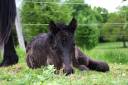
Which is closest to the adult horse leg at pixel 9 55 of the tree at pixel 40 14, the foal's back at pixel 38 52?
the foal's back at pixel 38 52

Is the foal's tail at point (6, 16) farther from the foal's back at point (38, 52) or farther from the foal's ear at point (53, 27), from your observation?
the foal's back at point (38, 52)

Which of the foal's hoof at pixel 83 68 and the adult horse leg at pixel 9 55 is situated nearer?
the foal's hoof at pixel 83 68

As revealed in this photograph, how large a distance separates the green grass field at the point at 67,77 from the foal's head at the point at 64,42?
0.20 meters

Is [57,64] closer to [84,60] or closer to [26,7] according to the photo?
[84,60]

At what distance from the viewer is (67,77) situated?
5344mm

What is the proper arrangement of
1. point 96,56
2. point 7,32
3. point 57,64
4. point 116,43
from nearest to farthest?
point 7,32 < point 57,64 < point 96,56 < point 116,43

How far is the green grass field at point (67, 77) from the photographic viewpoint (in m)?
4.23

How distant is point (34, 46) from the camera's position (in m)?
6.91

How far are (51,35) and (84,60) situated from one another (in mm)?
1021

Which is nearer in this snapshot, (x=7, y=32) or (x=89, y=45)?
(x=7, y=32)

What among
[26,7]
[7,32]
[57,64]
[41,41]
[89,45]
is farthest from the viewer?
[89,45]

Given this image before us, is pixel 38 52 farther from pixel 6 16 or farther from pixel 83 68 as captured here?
pixel 6 16

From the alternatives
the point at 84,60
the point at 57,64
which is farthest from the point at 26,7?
the point at 57,64

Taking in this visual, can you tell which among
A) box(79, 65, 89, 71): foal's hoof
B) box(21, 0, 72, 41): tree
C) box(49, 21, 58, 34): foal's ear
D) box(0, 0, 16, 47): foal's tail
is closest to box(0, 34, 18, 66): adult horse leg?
box(49, 21, 58, 34): foal's ear
